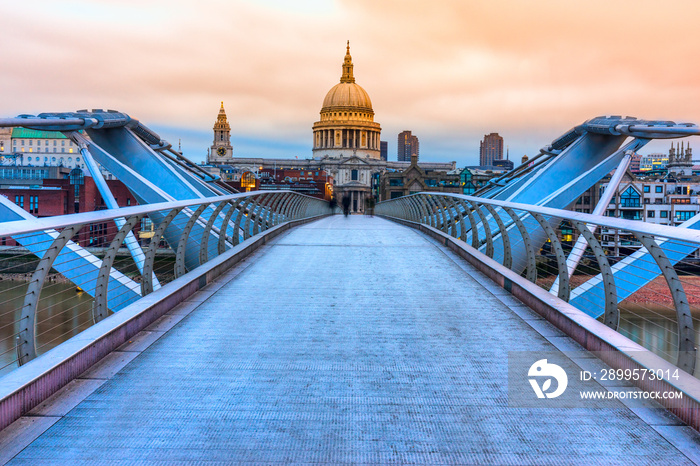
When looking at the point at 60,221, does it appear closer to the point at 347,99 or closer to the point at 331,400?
the point at 331,400

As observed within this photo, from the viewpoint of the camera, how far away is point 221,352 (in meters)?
5.68

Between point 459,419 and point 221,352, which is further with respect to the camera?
point 221,352

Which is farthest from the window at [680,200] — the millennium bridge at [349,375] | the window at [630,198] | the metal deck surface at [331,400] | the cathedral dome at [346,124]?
the cathedral dome at [346,124]

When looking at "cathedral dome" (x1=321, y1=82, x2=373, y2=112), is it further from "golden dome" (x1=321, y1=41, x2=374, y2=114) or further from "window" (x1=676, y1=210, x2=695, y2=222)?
"window" (x1=676, y1=210, x2=695, y2=222)

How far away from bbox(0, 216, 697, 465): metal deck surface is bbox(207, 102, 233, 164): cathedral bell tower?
18122 centimetres

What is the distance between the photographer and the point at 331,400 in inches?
179

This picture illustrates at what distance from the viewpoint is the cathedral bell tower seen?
18838 centimetres

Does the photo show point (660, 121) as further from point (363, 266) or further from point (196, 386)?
point (196, 386)

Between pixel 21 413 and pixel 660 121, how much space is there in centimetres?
1998

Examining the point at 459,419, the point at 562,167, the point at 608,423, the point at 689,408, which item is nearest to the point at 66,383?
the point at 459,419

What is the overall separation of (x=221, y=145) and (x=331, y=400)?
19476 cm

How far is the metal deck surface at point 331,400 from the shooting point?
375cm

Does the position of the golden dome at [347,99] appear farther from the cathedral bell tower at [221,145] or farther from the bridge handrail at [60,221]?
the bridge handrail at [60,221]

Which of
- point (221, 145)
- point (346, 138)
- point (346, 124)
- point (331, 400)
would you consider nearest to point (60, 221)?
point (331, 400)
